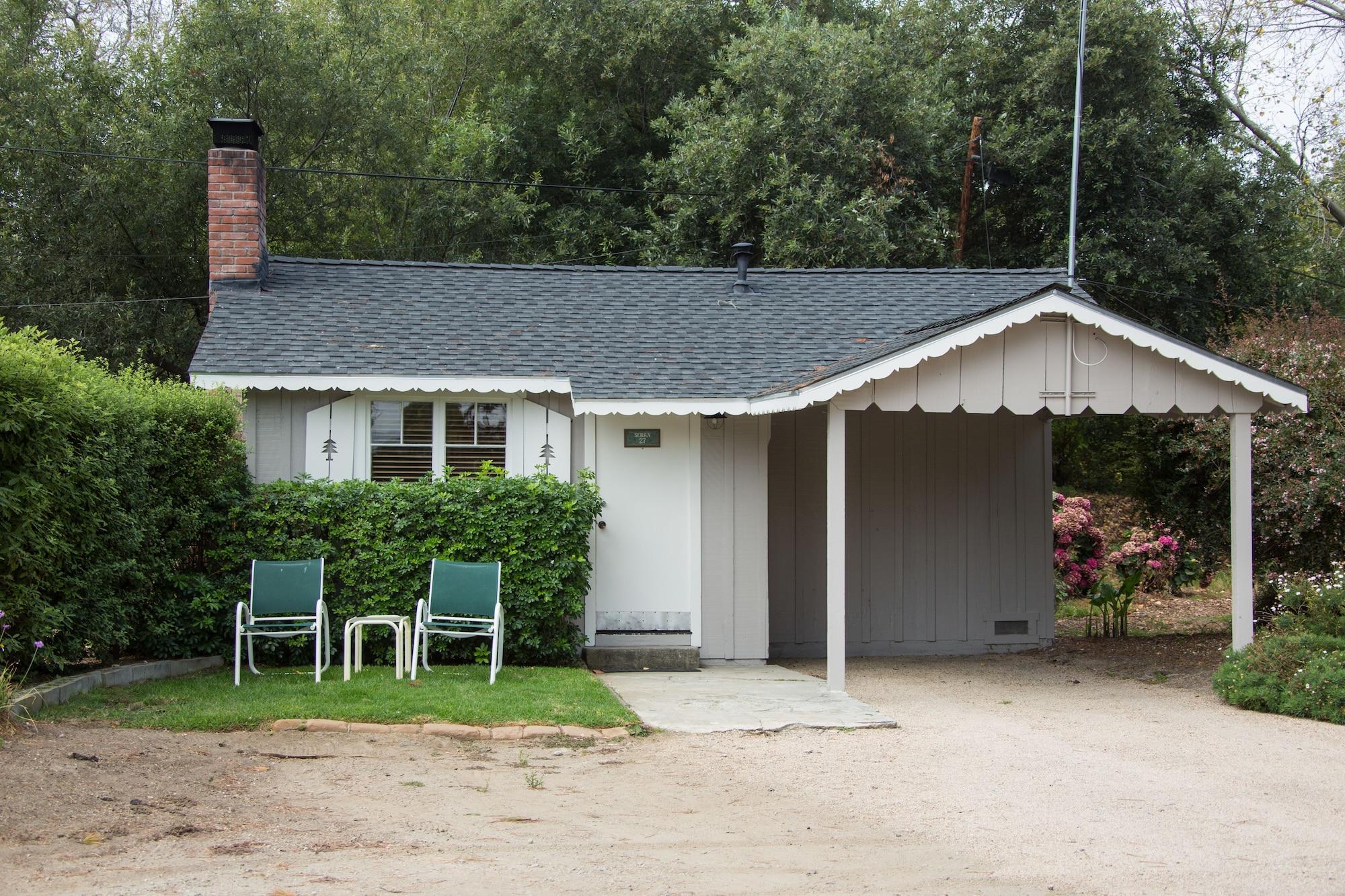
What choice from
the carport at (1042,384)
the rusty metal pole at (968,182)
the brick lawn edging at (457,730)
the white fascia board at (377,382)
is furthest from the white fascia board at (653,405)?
the rusty metal pole at (968,182)

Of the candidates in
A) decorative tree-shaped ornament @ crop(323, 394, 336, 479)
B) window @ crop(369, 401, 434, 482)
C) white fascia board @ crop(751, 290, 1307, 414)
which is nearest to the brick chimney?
decorative tree-shaped ornament @ crop(323, 394, 336, 479)

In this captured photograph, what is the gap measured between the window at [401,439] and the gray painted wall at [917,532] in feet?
11.4

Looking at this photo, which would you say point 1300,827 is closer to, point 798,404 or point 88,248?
point 798,404

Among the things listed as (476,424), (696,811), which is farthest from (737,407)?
(696,811)

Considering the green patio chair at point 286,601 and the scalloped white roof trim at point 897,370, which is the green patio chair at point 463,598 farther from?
the scalloped white roof trim at point 897,370

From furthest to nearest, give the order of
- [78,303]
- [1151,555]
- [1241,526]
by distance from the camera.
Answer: [78,303] < [1151,555] < [1241,526]

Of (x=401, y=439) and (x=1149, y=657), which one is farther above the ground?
(x=401, y=439)

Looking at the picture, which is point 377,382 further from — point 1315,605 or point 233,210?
point 1315,605

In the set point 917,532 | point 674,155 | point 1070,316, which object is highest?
point 674,155

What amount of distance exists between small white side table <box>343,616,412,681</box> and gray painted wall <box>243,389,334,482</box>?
194 cm

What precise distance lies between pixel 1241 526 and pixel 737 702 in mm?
4531

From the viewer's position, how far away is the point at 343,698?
8.21 m

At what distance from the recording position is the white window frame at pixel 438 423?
36.3 feet

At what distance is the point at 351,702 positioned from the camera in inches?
320
